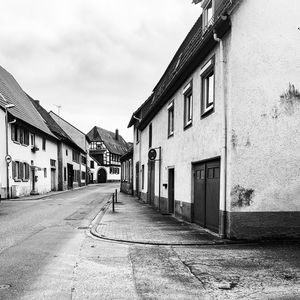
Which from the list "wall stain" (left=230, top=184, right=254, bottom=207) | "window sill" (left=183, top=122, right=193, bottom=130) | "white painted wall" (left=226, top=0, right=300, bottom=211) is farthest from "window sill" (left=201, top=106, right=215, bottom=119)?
"wall stain" (left=230, top=184, right=254, bottom=207)

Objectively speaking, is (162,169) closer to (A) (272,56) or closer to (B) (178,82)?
(B) (178,82)

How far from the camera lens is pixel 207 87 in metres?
12.0

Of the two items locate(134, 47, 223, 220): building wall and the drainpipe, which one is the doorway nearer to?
locate(134, 47, 223, 220): building wall

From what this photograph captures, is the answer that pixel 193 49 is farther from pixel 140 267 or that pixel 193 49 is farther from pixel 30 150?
pixel 30 150

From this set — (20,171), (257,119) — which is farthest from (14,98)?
(257,119)

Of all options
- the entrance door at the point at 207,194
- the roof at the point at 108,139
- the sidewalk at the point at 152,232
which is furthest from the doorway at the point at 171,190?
the roof at the point at 108,139

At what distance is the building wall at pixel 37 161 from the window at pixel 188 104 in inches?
679

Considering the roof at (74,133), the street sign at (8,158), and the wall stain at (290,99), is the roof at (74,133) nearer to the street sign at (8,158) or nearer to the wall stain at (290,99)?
→ the street sign at (8,158)

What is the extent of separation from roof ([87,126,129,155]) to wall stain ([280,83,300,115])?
241ft

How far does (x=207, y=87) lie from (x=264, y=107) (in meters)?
2.55

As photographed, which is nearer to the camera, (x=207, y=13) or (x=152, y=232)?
(x=152, y=232)

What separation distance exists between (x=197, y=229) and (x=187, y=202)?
2085 millimetres

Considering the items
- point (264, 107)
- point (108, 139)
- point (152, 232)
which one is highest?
point (108, 139)

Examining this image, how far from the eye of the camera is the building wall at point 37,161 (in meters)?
28.3
